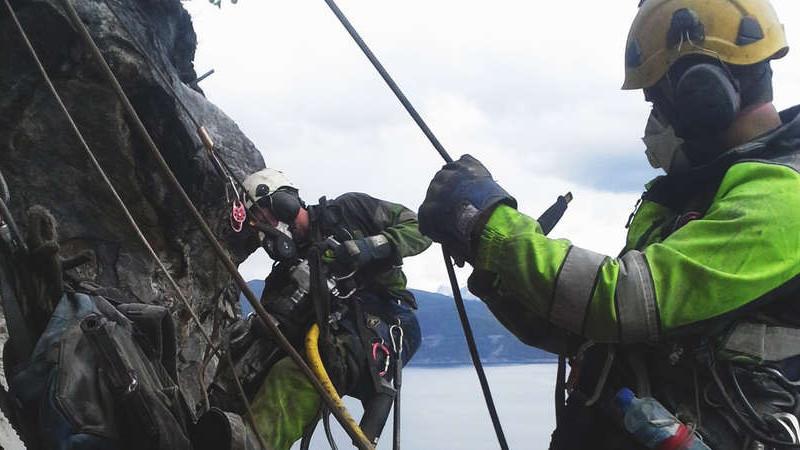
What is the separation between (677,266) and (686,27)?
674 millimetres

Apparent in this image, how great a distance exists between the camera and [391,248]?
4723 millimetres

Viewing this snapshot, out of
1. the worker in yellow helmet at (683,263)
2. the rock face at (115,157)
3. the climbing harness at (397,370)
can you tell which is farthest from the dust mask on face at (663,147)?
the rock face at (115,157)

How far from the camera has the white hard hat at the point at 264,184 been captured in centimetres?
538

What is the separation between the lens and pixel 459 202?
1.85 meters

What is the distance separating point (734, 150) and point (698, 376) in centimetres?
51

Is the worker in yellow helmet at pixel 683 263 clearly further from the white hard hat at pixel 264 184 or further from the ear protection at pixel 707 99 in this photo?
the white hard hat at pixel 264 184

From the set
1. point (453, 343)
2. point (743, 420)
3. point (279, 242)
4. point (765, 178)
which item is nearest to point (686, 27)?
point (765, 178)

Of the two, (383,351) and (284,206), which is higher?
(284,206)

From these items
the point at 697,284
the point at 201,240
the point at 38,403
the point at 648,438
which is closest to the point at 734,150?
the point at 697,284

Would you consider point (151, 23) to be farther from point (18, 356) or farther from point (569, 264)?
point (569, 264)

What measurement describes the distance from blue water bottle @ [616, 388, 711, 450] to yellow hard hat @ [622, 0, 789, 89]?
81 cm

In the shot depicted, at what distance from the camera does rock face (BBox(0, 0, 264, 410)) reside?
19.7ft

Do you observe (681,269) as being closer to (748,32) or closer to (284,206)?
(748,32)

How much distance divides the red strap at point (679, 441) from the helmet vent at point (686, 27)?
3.04ft
